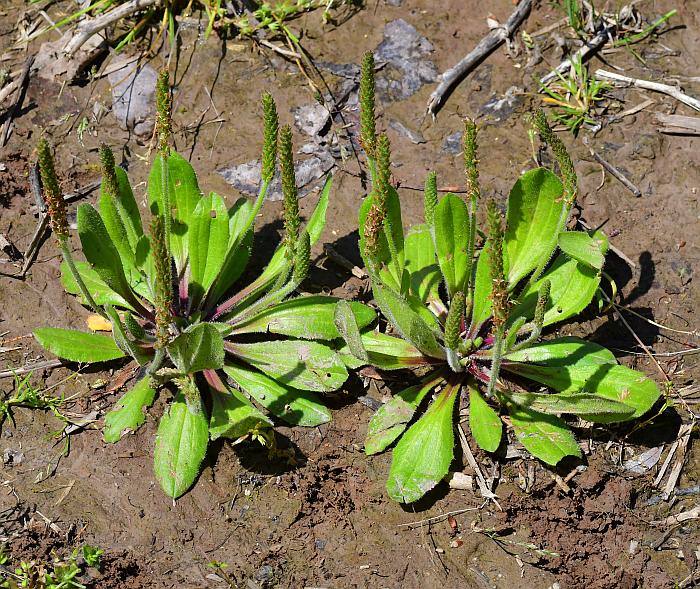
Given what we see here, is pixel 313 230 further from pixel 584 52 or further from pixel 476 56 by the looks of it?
pixel 584 52

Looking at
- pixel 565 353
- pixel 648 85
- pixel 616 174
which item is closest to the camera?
pixel 565 353

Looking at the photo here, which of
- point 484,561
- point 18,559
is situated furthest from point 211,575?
point 484,561

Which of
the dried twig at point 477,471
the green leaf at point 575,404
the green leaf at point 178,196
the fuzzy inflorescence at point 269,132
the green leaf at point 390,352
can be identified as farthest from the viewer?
the green leaf at point 178,196

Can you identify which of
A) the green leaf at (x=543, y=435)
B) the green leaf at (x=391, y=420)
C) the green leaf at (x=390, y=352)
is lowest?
the green leaf at (x=543, y=435)

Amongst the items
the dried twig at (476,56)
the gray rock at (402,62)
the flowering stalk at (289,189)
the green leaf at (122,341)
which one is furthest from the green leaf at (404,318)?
the gray rock at (402,62)

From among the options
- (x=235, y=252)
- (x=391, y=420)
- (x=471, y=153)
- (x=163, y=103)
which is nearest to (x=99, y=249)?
(x=235, y=252)

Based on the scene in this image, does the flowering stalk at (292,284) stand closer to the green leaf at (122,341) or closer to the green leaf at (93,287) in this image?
the green leaf at (122,341)
